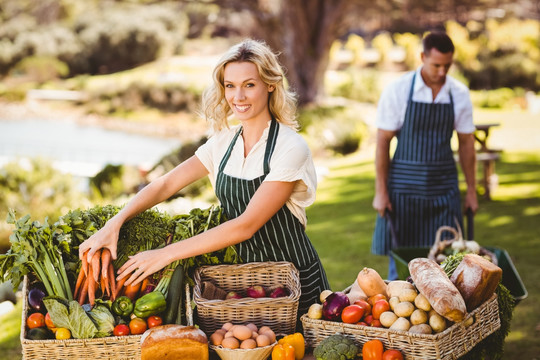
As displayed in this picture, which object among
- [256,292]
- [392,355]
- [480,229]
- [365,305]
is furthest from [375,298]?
[480,229]

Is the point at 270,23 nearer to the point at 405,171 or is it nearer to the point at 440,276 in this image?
the point at 405,171

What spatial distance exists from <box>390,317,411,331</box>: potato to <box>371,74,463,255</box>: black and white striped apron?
217 cm

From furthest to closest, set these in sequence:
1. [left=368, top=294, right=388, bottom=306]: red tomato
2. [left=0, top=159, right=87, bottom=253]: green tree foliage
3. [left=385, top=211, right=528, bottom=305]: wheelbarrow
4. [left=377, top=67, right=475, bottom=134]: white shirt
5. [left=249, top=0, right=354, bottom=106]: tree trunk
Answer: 1. [left=249, top=0, right=354, bottom=106]: tree trunk
2. [left=0, top=159, right=87, bottom=253]: green tree foliage
3. [left=377, top=67, right=475, bottom=134]: white shirt
4. [left=385, top=211, right=528, bottom=305]: wheelbarrow
5. [left=368, top=294, right=388, bottom=306]: red tomato

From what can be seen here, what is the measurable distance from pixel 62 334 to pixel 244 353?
0.62 meters

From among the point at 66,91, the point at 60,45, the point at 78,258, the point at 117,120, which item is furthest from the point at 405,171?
the point at 60,45

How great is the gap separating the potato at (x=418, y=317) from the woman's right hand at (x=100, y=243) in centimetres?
110

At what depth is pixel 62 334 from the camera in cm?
212

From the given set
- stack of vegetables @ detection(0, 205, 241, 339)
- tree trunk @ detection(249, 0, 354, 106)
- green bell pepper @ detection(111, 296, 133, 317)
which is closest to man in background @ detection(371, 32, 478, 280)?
stack of vegetables @ detection(0, 205, 241, 339)

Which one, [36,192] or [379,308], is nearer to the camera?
[379,308]

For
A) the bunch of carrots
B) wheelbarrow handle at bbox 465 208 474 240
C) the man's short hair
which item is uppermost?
the man's short hair

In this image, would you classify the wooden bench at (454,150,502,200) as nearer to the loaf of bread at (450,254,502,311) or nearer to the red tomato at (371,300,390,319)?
the loaf of bread at (450,254,502,311)

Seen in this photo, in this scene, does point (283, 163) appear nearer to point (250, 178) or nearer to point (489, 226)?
point (250, 178)

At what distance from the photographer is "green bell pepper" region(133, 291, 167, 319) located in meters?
2.20

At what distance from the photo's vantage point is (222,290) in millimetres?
2439
